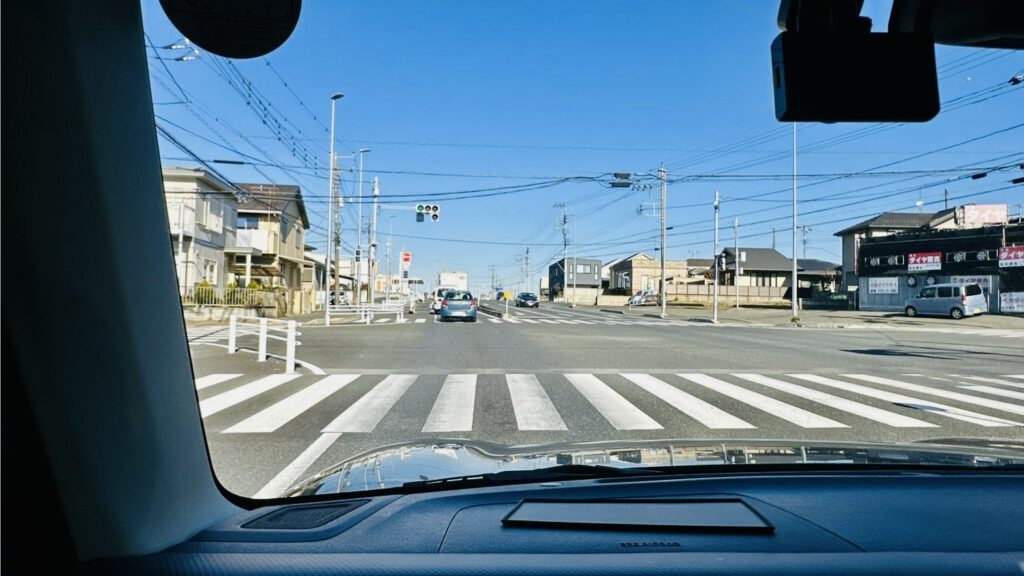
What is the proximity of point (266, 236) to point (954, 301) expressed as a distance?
38.0m

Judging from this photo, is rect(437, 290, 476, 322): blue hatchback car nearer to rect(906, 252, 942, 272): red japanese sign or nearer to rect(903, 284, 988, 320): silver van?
rect(903, 284, 988, 320): silver van

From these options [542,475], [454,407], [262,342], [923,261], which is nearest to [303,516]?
[542,475]

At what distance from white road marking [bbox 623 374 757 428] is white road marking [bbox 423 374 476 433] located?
2411mm

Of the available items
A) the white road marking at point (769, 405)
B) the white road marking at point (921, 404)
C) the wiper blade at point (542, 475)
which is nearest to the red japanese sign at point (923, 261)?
the white road marking at point (921, 404)

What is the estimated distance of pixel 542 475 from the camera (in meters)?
2.41

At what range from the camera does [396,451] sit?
2.97m

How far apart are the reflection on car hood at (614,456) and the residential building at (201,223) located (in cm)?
1617

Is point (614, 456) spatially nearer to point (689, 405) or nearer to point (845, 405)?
point (689, 405)

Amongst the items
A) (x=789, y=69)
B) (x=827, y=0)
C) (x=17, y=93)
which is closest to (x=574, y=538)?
(x=17, y=93)

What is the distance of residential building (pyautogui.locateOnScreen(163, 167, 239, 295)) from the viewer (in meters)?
18.8

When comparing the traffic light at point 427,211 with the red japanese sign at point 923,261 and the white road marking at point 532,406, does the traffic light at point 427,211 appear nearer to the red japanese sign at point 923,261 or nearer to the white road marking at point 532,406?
the white road marking at point 532,406

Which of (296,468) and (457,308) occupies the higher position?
(457,308)

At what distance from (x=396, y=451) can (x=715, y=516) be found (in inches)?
63.3

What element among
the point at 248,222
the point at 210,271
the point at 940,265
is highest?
the point at 248,222
